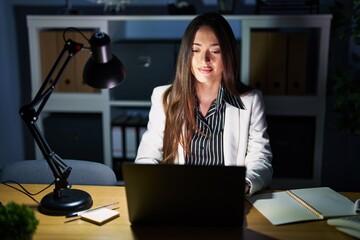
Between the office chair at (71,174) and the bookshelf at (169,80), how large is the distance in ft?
3.37

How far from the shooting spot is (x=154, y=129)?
183cm

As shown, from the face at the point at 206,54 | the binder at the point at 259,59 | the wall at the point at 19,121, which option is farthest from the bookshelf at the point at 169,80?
the face at the point at 206,54

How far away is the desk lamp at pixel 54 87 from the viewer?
126 centimetres

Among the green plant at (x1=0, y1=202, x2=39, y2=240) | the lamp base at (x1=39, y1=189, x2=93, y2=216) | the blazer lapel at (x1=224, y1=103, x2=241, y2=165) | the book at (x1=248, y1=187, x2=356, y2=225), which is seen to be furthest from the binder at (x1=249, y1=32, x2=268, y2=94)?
the green plant at (x1=0, y1=202, x2=39, y2=240)

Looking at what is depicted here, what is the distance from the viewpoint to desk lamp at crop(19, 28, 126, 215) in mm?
1257

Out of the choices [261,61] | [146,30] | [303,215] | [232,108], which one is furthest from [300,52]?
[303,215]

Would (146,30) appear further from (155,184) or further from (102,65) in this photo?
(155,184)

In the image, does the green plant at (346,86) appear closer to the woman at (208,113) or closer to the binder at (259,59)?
the binder at (259,59)

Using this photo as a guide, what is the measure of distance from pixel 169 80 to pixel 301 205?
1419 mm

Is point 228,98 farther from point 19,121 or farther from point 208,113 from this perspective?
point 19,121

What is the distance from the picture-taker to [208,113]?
1846 millimetres

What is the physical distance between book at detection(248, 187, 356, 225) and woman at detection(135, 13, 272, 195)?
1.06ft

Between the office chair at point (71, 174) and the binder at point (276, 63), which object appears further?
the binder at point (276, 63)

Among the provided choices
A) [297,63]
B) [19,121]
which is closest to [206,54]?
[297,63]
